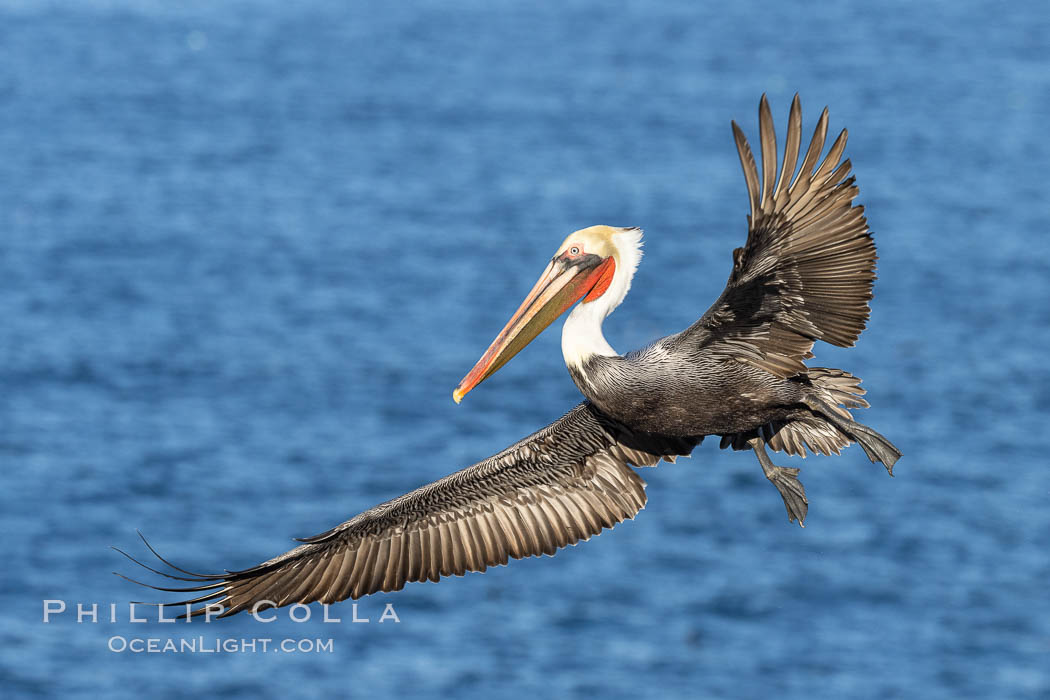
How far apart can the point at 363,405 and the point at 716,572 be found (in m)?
15.5

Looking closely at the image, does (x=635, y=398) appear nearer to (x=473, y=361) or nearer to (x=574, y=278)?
(x=574, y=278)

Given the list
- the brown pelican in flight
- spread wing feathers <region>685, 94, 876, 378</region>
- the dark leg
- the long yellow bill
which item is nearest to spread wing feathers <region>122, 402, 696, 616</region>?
the brown pelican in flight

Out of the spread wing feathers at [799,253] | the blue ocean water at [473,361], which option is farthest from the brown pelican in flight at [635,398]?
the blue ocean water at [473,361]

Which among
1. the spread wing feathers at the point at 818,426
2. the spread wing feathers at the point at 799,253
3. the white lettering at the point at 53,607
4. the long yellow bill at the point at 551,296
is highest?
the white lettering at the point at 53,607

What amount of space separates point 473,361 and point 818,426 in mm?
43152

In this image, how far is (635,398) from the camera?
1020 cm

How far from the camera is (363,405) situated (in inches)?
2170

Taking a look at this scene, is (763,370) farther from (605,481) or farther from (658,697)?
(658,697)

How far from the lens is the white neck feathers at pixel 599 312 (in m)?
10.3

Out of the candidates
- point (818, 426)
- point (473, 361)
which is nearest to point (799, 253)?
point (818, 426)

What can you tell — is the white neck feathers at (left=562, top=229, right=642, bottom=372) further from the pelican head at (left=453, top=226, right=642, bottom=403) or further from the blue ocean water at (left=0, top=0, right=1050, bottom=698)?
the blue ocean water at (left=0, top=0, right=1050, bottom=698)

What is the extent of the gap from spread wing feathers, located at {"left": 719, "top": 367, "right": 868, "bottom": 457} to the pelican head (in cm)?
156

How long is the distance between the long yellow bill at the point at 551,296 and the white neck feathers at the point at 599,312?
0.41ft

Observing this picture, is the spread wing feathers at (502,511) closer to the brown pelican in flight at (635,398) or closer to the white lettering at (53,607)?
the brown pelican in flight at (635,398)
